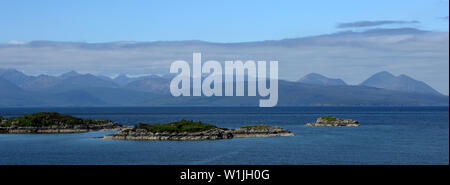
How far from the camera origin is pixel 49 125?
159750 millimetres

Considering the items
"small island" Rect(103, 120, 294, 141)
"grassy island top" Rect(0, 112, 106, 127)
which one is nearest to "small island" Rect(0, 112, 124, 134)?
"grassy island top" Rect(0, 112, 106, 127)

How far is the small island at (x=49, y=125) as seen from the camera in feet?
514

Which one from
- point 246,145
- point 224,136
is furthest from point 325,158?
point 224,136

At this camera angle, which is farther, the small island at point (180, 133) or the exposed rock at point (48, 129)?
the exposed rock at point (48, 129)

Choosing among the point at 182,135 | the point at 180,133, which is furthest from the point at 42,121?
the point at 182,135

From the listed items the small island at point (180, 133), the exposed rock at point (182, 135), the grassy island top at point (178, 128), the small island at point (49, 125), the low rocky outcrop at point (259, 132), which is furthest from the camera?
the small island at point (49, 125)

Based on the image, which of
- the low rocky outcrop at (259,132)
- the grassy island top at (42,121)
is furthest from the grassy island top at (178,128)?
the grassy island top at (42,121)

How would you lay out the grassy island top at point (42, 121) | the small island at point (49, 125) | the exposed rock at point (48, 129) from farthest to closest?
the grassy island top at point (42, 121), the small island at point (49, 125), the exposed rock at point (48, 129)

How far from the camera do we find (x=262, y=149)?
3807 inches

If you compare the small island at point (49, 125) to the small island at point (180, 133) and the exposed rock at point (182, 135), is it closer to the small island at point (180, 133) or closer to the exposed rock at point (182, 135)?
the small island at point (180, 133)

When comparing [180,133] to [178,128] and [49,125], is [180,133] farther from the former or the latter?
[49,125]
